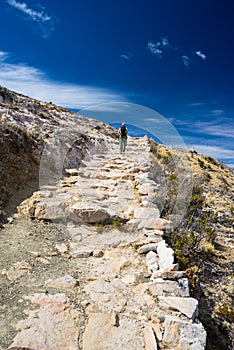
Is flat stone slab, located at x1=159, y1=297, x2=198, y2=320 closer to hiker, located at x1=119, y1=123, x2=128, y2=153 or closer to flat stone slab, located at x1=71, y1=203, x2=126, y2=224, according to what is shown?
flat stone slab, located at x1=71, y1=203, x2=126, y2=224

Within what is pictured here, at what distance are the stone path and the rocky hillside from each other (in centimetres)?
2

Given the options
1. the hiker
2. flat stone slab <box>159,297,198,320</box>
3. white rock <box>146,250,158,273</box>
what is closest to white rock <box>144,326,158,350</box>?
flat stone slab <box>159,297,198,320</box>

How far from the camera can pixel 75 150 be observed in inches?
687

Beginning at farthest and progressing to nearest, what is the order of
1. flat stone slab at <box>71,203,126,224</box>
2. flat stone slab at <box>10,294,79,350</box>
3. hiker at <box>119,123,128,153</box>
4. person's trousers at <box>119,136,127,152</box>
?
person's trousers at <box>119,136,127,152</box> → hiker at <box>119,123,128,153</box> → flat stone slab at <box>71,203,126,224</box> → flat stone slab at <box>10,294,79,350</box>

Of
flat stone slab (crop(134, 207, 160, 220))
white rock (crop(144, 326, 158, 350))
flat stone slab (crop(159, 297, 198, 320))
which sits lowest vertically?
white rock (crop(144, 326, 158, 350))

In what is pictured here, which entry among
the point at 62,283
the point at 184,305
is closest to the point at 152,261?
the point at 184,305

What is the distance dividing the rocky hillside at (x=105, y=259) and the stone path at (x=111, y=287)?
0.02 m

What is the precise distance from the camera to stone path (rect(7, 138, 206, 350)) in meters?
4.02

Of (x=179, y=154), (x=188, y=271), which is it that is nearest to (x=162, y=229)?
(x=188, y=271)

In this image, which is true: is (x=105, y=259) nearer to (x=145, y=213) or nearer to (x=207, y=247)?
(x=145, y=213)

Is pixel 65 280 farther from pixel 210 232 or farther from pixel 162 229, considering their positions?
pixel 210 232

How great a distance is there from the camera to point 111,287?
534 cm

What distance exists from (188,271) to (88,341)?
9.71 feet

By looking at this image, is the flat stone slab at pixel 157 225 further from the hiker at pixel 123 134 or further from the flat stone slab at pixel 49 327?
the hiker at pixel 123 134
